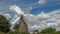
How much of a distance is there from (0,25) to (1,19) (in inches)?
169

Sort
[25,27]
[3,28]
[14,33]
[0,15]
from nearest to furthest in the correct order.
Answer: [14,33] < [3,28] < [25,27] < [0,15]

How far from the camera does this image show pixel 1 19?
51.9m

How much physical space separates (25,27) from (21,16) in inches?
156

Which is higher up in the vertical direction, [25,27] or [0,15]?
[0,15]

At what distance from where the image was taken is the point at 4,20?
51.1 metres

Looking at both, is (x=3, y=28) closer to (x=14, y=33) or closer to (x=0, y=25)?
(x=0, y=25)

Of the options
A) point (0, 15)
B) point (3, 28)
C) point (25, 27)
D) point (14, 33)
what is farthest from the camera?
point (0, 15)

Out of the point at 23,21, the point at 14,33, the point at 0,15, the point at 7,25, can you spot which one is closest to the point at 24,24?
the point at 23,21

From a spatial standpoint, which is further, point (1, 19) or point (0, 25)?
point (1, 19)

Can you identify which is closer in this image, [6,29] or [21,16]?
[6,29]

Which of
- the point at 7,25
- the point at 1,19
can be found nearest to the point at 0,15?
the point at 1,19

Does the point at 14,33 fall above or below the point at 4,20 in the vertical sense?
below

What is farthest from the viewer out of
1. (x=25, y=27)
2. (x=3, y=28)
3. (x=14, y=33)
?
(x=25, y=27)

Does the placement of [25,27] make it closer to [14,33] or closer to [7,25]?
[7,25]
